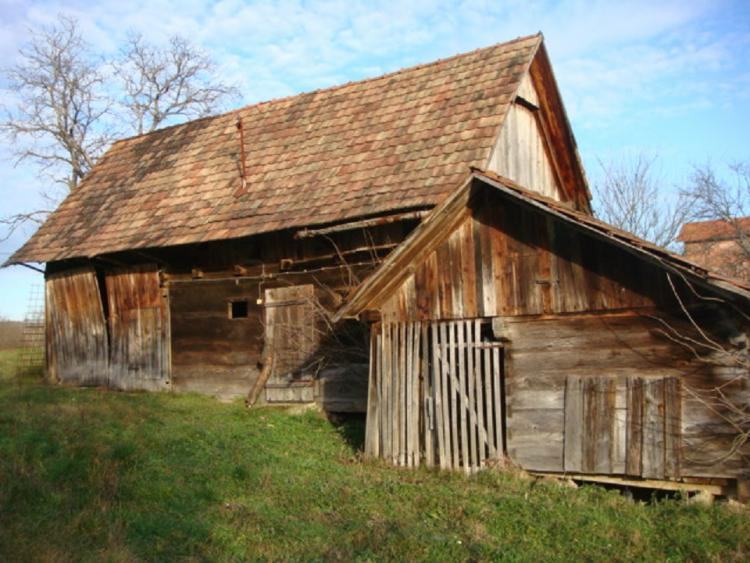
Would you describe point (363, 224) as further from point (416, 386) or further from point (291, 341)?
point (416, 386)

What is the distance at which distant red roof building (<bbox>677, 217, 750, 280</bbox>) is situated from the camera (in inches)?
840

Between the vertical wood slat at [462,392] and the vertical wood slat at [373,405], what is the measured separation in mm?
1112

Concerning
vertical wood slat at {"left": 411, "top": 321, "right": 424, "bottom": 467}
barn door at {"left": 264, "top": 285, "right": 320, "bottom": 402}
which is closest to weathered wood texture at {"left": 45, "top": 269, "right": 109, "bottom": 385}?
barn door at {"left": 264, "top": 285, "right": 320, "bottom": 402}

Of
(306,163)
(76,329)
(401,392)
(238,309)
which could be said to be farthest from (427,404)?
(76,329)

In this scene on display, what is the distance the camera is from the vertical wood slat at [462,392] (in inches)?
341

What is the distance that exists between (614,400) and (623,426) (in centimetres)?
28

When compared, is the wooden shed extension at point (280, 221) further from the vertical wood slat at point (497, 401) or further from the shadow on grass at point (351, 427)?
the vertical wood slat at point (497, 401)

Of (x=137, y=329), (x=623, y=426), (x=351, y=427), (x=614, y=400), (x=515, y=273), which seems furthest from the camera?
(x=137, y=329)

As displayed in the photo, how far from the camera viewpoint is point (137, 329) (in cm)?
1501

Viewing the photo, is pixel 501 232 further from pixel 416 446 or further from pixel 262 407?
pixel 262 407

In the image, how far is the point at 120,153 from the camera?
19094 mm

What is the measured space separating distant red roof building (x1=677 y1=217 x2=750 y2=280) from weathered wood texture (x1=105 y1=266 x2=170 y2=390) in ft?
41.7

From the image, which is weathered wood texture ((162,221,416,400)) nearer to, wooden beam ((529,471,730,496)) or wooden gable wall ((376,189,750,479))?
wooden gable wall ((376,189,750,479))

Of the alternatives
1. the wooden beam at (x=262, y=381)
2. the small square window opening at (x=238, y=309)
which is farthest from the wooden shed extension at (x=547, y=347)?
the small square window opening at (x=238, y=309)
